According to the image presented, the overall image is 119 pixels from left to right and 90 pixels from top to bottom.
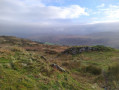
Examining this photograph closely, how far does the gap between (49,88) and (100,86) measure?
475 cm

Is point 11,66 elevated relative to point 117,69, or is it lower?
elevated

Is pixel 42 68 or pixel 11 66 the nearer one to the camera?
pixel 11 66

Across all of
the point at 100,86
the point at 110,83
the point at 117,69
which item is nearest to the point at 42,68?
the point at 100,86

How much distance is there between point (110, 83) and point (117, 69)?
2074mm


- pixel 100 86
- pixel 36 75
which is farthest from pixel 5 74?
pixel 100 86

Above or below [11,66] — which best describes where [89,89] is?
below

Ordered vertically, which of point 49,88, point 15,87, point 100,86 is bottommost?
point 100,86

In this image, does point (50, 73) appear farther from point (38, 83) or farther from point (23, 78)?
point (23, 78)

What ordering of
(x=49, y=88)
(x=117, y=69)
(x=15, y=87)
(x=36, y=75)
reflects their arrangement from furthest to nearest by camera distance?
(x=117, y=69) < (x=36, y=75) < (x=49, y=88) < (x=15, y=87)

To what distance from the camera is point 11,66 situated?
781cm

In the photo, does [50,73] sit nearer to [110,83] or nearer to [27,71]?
[27,71]

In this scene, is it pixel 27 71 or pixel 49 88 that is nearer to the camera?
pixel 49 88

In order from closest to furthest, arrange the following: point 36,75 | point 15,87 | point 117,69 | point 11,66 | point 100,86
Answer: point 15,87 → point 36,75 → point 11,66 → point 100,86 → point 117,69

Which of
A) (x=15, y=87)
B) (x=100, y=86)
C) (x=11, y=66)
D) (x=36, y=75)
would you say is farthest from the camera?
(x=100, y=86)
